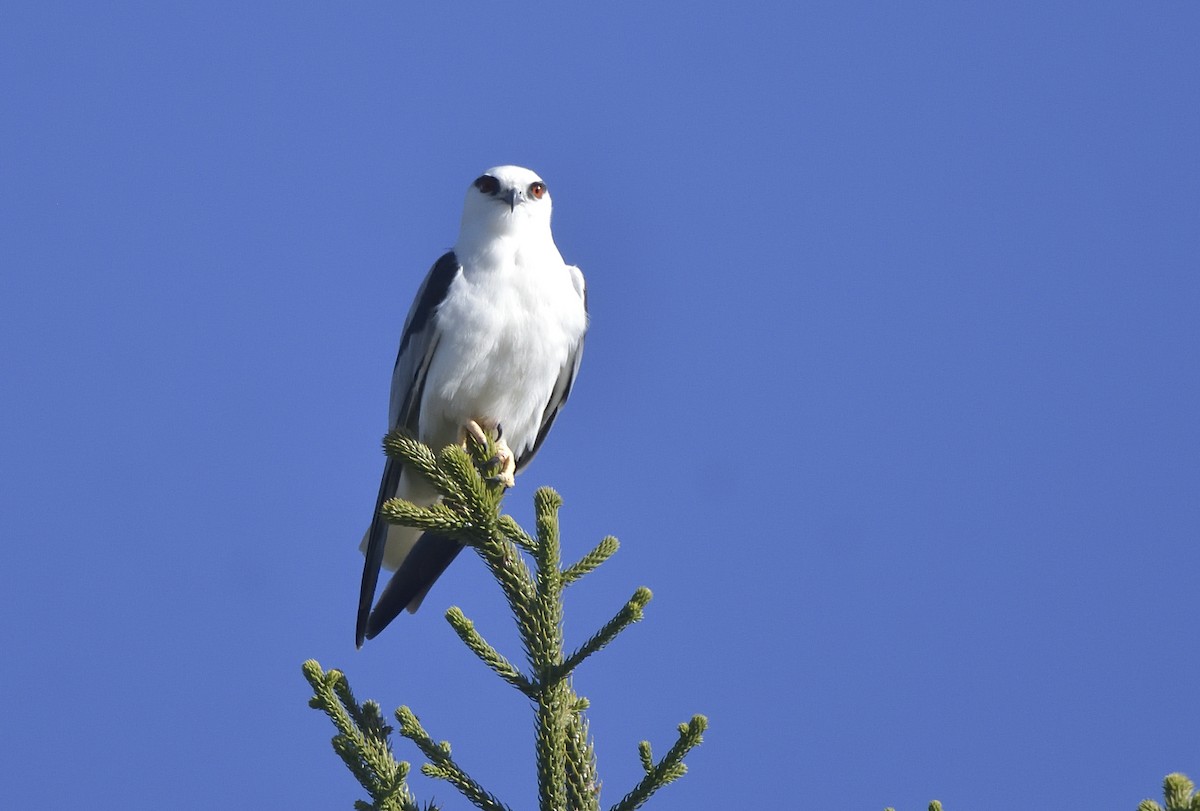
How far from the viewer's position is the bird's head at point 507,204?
5473 mm

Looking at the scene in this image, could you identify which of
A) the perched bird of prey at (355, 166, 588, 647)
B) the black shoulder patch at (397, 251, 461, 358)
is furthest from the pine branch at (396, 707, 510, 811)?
the black shoulder patch at (397, 251, 461, 358)

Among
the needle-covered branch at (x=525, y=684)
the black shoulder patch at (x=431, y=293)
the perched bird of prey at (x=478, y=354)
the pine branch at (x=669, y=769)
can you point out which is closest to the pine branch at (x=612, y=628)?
the needle-covered branch at (x=525, y=684)

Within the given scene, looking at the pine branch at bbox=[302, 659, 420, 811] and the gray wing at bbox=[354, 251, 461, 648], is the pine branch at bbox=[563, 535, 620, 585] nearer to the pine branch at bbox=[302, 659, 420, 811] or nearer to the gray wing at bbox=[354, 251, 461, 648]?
the pine branch at bbox=[302, 659, 420, 811]

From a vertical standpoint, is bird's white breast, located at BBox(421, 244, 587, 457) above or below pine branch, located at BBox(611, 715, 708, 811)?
above

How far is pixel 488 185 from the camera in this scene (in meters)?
5.79

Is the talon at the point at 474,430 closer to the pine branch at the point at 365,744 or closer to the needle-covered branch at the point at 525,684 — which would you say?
the needle-covered branch at the point at 525,684

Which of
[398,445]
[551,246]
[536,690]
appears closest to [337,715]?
[536,690]

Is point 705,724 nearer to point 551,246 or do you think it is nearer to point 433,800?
point 433,800

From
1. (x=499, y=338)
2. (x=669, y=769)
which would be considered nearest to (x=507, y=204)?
(x=499, y=338)

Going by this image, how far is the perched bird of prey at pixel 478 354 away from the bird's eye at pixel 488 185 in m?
0.12

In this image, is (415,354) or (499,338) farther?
(415,354)

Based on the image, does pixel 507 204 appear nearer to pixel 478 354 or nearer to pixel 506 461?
pixel 478 354

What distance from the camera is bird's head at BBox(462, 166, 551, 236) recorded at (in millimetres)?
5473

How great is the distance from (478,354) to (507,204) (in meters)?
0.92
